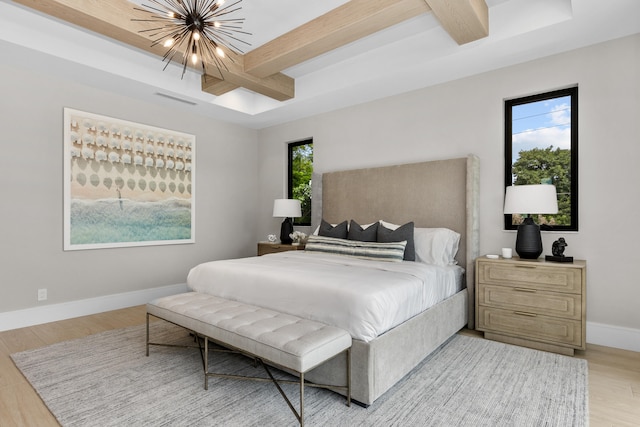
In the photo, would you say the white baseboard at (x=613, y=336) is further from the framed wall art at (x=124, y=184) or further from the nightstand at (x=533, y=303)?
the framed wall art at (x=124, y=184)

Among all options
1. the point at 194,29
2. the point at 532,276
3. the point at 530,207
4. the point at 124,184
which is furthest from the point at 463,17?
the point at 124,184

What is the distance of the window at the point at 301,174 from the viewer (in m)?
5.36

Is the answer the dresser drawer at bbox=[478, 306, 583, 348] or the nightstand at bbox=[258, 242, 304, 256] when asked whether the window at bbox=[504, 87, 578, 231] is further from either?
the nightstand at bbox=[258, 242, 304, 256]

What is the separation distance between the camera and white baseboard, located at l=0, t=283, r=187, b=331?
341 cm

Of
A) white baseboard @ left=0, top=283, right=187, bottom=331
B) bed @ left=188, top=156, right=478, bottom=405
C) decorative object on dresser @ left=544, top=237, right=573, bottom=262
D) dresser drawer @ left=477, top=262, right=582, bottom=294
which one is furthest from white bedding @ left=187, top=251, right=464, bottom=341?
white baseboard @ left=0, top=283, right=187, bottom=331

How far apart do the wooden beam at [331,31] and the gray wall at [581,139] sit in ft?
4.32

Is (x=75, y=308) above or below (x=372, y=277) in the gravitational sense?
below

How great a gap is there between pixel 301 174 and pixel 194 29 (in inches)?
123

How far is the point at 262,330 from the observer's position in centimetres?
198

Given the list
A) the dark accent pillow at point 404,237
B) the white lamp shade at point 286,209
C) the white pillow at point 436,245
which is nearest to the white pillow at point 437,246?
the white pillow at point 436,245

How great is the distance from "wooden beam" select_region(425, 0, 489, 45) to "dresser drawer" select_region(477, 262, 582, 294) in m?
2.02

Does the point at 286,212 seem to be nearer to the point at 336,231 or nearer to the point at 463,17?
the point at 336,231

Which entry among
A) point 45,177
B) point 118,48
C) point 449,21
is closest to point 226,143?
point 118,48

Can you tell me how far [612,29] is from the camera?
2785 millimetres
